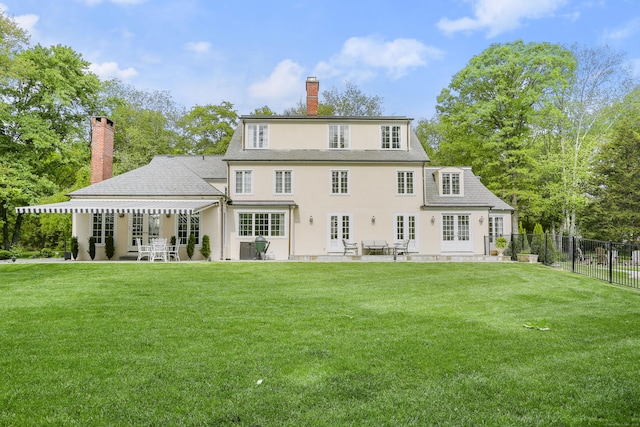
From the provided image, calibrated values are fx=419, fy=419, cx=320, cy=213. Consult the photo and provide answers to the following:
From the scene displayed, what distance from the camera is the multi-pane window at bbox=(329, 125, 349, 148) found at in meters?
25.0

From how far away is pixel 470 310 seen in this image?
8.29m

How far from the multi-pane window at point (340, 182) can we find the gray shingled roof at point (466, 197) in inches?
188

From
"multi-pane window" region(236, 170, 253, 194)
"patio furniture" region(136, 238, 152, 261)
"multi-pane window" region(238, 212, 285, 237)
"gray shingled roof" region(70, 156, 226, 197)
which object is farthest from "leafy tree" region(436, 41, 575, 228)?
"patio furniture" region(136, 238, 152, 261)

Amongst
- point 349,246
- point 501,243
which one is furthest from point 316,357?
point 501,243

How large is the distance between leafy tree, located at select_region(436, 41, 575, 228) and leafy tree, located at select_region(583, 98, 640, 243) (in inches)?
171

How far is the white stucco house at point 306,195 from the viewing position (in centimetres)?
2205

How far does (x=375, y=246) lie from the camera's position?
22938 millimetres

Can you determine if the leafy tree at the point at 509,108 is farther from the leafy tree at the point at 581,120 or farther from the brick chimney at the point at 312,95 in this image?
the brick chimney at the point at 312,95

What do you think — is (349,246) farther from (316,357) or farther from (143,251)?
(316,357)

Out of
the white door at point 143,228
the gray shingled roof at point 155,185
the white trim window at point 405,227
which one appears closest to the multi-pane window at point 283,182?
the gray shingled roof at point 155,185

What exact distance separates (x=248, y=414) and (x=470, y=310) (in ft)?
19.4

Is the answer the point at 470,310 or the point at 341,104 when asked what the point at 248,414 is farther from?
the point at 341,104

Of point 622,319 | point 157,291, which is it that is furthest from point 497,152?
point 157,291

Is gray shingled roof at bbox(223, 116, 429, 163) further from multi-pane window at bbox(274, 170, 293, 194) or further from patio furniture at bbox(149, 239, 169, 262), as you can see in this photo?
patio furniture at bbox(149, 239, 169, 262)
